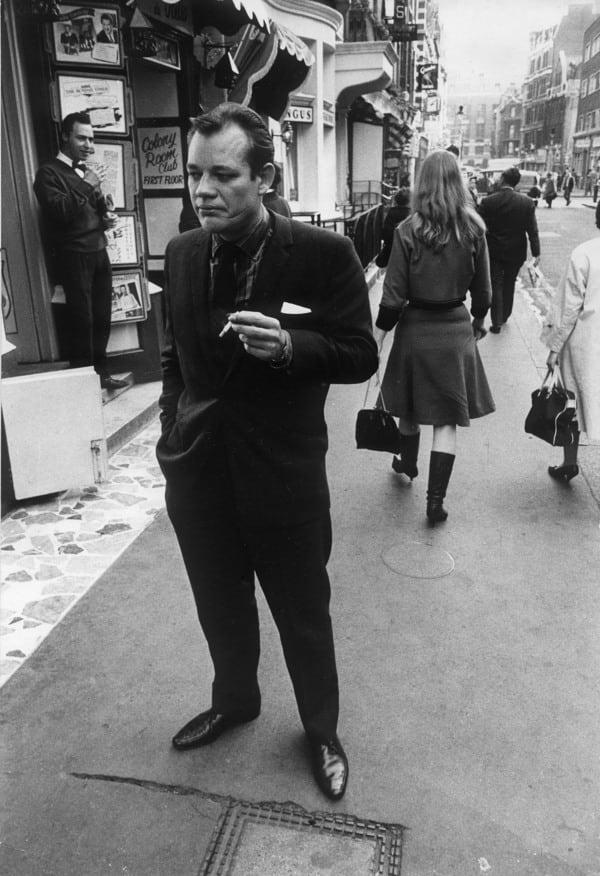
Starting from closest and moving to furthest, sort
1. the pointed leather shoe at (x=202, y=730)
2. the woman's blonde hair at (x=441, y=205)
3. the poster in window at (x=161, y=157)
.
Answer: the pointed leather shoe at (x=202, y=730), the woman's blonde hair at (x=441, y=205), the poster in window at (x=161, y=157)

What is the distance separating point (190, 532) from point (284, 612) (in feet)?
1.29

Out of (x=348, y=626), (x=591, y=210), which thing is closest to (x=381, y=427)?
(x=348, y=626)

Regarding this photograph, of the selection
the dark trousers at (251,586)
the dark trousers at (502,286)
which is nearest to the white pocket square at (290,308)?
the dark trousers at (251,586)

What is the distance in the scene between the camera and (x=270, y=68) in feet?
27.4

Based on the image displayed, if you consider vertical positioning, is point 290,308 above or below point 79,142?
below

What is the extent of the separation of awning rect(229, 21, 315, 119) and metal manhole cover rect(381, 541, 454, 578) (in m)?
5.67

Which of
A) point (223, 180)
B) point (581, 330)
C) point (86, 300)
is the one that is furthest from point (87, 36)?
point (223, 180)

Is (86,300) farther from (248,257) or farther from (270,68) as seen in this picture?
(270,68)

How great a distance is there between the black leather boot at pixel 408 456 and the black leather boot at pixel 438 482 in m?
0.42

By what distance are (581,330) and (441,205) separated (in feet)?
3.67

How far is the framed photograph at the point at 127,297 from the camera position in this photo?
6.28 m

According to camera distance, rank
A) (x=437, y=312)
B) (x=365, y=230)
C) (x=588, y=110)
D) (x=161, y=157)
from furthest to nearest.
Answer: (x=588, y=110), (x=365, y=230), (x=161, y=157), (x=437, y=312)

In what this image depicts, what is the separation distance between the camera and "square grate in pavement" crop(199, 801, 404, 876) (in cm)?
211

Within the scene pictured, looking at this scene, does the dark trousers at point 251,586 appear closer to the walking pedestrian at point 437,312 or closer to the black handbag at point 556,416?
the walking pedestrian at point 437,312
